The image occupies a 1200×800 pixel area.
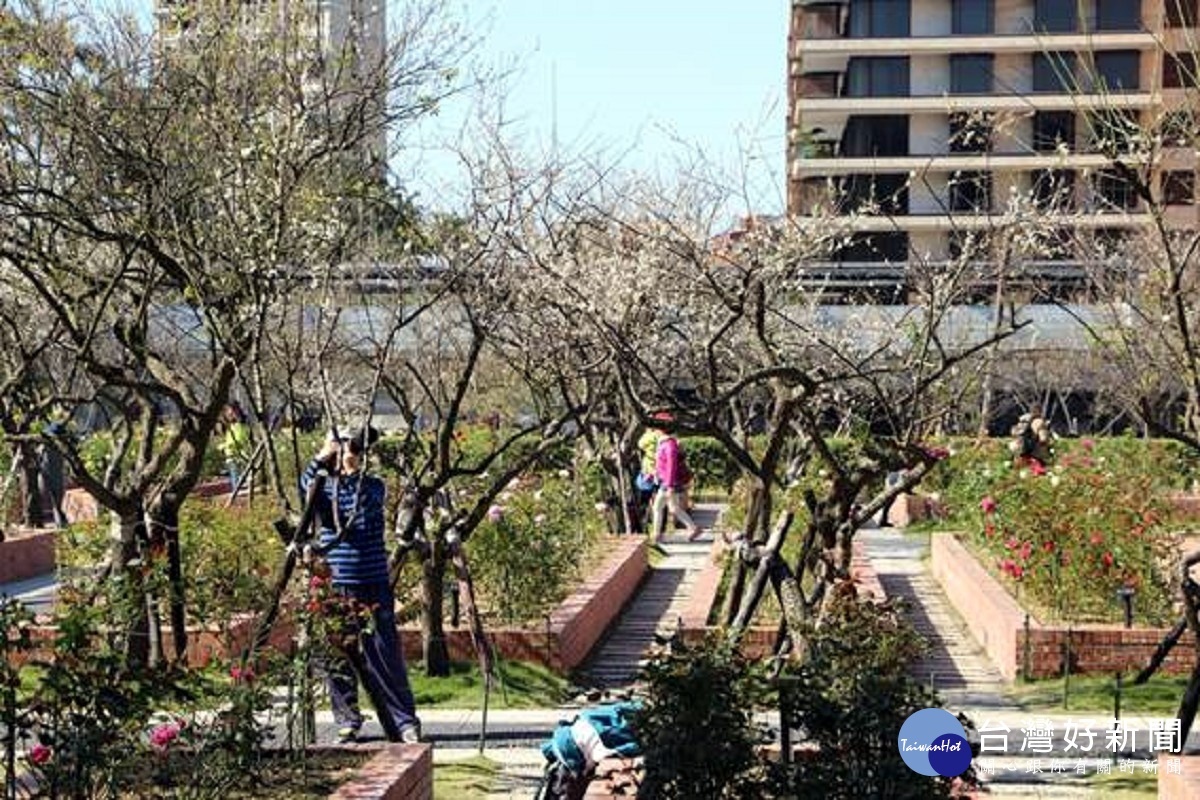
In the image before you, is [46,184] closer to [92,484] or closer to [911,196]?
[92,484]

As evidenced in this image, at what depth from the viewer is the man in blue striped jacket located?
1076 centimetres

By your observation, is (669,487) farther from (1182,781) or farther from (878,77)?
(878,77)

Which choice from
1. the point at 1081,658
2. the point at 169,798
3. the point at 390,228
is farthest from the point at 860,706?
the point at 390,228

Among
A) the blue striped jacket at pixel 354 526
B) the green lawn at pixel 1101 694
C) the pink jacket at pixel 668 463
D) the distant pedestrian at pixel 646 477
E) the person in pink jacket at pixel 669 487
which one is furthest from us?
the distant pedestrian at pixel 646 477

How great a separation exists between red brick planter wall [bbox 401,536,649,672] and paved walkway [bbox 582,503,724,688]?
131 mm

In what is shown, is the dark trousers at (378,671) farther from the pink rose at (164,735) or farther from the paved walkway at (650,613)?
the pink rose at (164,735)

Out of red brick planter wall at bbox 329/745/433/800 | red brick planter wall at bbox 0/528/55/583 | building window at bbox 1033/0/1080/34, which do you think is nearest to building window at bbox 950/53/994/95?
building window at bbox 1033/0/1080/34

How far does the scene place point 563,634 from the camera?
46.4ft

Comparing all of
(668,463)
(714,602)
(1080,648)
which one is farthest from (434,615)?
(668,463)

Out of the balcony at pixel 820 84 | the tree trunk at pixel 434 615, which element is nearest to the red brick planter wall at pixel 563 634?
the tree trunk at pixel 434 615

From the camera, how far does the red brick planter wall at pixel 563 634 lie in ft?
45.5

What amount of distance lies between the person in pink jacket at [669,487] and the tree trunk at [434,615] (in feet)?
34.5

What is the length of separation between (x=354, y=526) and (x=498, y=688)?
2771mm

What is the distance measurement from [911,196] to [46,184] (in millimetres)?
46756
